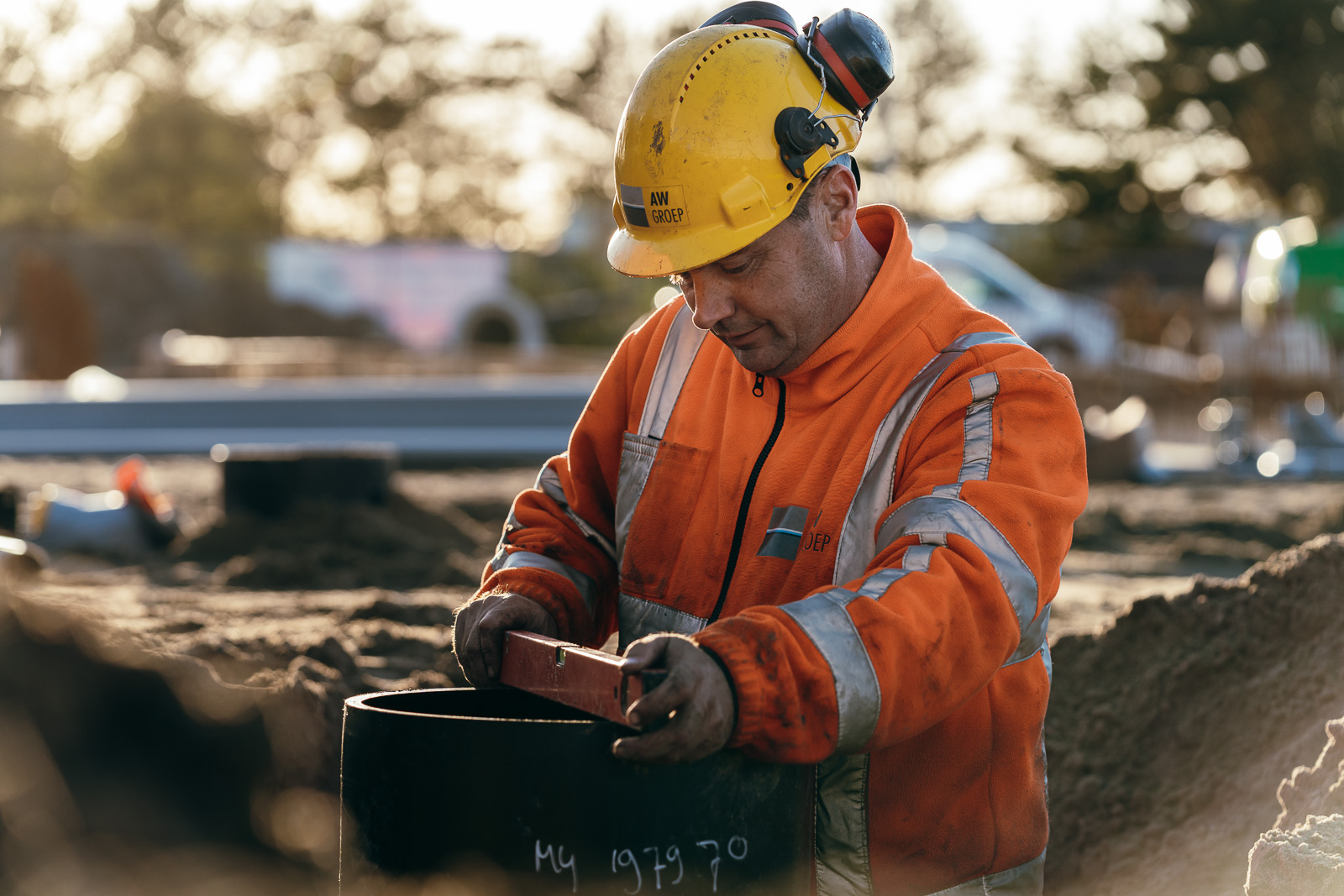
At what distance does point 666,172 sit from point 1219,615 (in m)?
2.08

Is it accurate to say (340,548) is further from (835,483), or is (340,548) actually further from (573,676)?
(573,676)

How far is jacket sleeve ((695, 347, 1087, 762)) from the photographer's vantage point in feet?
6.08

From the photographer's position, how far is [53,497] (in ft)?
24.1

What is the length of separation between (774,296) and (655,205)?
0.82ft

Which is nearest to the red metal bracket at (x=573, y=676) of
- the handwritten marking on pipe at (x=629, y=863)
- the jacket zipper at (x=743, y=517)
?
the handwritten marking on pipe at (x=629, y=863)

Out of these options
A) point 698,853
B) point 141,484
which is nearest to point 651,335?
point 698,853

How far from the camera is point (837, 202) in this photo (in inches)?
97.2

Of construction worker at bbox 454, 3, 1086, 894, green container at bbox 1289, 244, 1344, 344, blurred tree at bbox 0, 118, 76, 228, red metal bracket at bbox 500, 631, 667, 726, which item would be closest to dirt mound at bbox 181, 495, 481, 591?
construction worker at bbox 454, 3, 1086, 894

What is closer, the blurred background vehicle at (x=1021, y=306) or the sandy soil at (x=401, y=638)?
the sandy soil at (x=401, y=638)

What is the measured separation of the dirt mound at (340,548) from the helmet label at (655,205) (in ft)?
14.2

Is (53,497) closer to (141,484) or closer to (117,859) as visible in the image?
(141,484)

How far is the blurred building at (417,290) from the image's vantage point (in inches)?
1216

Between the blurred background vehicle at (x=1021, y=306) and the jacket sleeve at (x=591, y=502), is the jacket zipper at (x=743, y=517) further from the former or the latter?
the blurred background vehicle at (x=1021, y=306)

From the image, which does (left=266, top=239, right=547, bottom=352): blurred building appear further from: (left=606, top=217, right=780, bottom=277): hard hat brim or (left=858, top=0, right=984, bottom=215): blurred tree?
(left=606, top=217, right=780, bottom=277): hard hat brim
